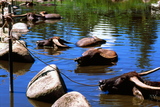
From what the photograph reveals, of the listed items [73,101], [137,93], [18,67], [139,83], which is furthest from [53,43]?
[73,101]

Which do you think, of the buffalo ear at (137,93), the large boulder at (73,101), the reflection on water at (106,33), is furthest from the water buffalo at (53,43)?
the large boulder at (73,101)

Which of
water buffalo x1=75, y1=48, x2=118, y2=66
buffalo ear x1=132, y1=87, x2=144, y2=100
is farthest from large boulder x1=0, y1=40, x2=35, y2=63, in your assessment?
buffalo ear x1=132, y1=87, x2=144, y2=100

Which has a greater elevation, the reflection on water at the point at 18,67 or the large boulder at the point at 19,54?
the large boulder at the point at 19,54

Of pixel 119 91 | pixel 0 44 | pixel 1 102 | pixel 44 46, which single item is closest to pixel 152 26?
pixel 44 46

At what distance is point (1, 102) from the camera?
20.0 feet

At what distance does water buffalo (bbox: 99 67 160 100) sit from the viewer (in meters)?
6.00

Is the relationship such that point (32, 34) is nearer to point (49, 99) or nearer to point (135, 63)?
point (135, 63)

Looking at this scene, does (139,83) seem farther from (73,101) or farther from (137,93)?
(73,101)

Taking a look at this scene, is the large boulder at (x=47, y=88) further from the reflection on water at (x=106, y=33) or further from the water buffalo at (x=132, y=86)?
the reflection on water at (x=106, y=33)

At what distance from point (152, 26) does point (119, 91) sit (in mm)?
11312

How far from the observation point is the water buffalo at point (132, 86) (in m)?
6.00

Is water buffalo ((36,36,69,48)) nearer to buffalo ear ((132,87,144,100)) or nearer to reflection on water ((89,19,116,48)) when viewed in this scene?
reflection on water ((89,19,116,48))

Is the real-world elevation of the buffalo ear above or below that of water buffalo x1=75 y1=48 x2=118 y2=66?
below

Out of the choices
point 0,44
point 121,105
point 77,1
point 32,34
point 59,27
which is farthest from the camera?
point 77,1
